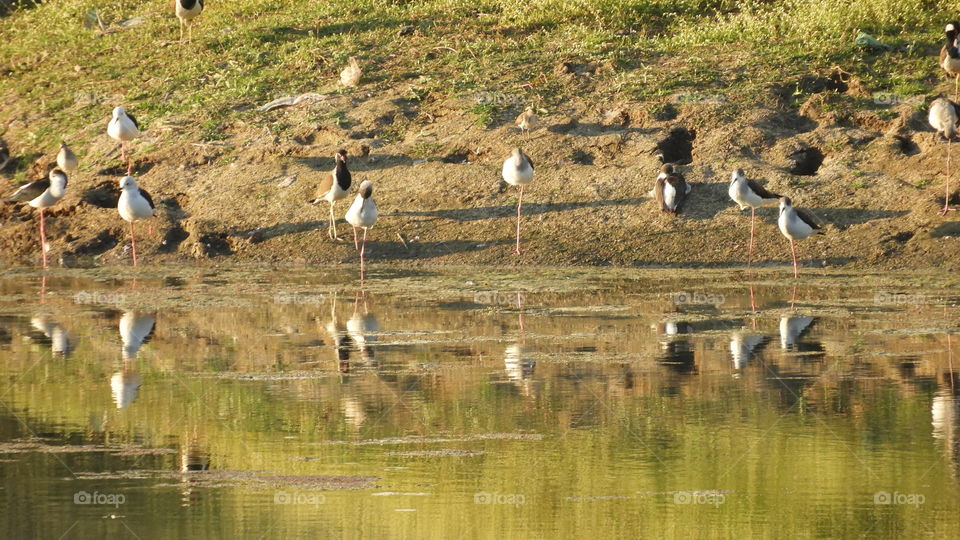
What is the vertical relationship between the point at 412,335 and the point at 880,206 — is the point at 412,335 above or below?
below

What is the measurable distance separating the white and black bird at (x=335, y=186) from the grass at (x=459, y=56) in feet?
7.01

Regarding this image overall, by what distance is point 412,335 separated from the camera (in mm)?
12805

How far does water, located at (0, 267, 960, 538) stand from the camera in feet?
24.1

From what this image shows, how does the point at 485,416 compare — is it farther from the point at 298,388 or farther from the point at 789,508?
the point at 789,508

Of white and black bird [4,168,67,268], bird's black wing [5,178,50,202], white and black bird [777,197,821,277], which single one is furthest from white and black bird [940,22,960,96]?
bird's black wing [5,178,50,202]

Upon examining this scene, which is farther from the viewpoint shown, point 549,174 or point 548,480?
point 549,174

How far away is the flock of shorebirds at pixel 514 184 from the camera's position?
17.8 meters

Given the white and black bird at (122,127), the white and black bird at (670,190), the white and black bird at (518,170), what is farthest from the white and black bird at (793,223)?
the white and black bird at (122,127)

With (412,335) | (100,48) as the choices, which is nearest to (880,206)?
(412,335)

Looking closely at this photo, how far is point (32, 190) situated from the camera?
20375 millimetres

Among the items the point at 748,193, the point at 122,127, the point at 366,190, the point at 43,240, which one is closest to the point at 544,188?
the point at 366,190

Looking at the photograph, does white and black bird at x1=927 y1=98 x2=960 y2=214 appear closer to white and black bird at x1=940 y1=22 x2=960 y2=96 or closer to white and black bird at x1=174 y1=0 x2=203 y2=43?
white and black bird at x1=940 y1=22 x2=960 y2=96

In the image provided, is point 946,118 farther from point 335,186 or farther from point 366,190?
point 335,186

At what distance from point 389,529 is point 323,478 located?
3.19 feet
